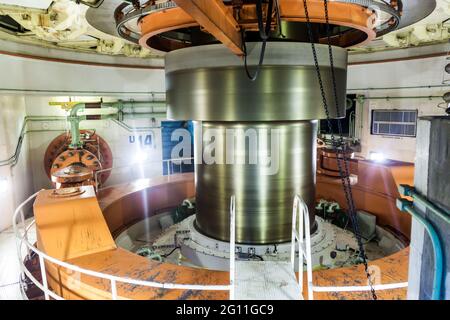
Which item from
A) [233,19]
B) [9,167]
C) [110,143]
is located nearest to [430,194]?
[233,19]

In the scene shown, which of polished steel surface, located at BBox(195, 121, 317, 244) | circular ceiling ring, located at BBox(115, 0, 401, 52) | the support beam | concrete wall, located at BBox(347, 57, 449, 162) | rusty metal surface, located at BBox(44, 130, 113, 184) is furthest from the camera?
rusty metal surface, located at BBox(44, 130, 113, 184)

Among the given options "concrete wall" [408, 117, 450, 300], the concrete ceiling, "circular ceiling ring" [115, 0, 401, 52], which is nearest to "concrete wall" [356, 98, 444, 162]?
the concrete ceiling

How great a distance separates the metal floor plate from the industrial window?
24.0 ft

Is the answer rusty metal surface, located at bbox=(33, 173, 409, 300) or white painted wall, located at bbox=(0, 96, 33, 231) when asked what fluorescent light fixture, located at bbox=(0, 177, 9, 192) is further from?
rusty metal surface, located at bbox=(33, 173, 409, 300)

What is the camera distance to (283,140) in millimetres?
4516

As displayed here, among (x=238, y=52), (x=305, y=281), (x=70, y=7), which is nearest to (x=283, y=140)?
(x=238, y=52)

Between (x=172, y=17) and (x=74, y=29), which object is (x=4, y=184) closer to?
(x=74, y=29)

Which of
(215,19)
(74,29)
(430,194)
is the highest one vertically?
(74,29)

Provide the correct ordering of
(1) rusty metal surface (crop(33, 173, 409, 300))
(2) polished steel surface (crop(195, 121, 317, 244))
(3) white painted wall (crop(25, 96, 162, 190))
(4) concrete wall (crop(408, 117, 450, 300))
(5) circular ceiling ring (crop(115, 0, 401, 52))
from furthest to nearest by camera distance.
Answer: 1. (3) white painted wall (crop(25, 96, 162, 190))
2. (2) polished steel surface (crop(195, 121, 317, 244))
3. (5) circular ceiling ring (crop(115, 0, 401, 52))
4. (1) rusty metal surface (crop(33, 173, 409, 300))
5. (4) concrete wall (crop(408, 117, 450, 300))

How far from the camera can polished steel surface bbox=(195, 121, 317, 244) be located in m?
4.52

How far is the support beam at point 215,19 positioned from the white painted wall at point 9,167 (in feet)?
22.8

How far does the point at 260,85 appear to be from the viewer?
4.09 meters

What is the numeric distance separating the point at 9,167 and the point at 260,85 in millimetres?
6976

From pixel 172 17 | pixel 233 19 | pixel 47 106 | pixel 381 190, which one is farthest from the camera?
pixel 47 106
